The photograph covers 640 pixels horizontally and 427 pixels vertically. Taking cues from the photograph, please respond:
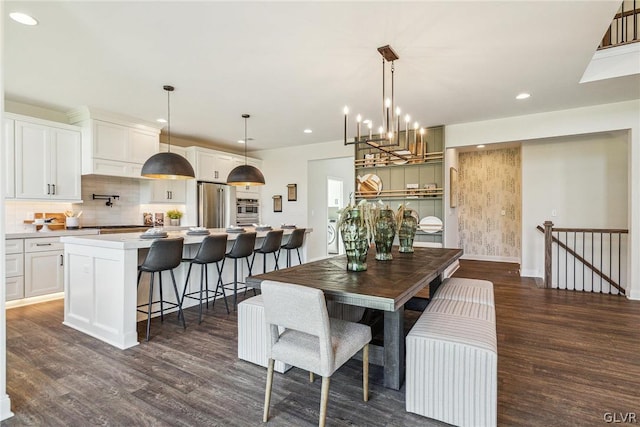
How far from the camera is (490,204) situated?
308 inches

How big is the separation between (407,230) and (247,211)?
485 centimetres

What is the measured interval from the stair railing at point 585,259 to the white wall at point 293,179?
13.4 feet

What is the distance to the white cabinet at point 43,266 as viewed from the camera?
4.23 metres

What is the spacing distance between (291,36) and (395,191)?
3771mm

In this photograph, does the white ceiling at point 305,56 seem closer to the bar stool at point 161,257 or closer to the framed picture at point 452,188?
the framed picture at point 452,188

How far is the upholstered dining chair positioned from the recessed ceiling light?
2741 millimetres

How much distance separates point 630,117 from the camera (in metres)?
4.33

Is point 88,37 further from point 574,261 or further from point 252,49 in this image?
point 574,261

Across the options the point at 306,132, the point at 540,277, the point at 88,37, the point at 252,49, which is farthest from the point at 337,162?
the point at 88,37

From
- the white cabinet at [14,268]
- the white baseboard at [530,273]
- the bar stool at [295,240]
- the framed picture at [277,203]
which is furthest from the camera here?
the framed picture at [277,203]

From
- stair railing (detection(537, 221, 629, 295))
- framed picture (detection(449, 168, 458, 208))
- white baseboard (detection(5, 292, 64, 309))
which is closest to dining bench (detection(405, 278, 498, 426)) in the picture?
stair railing (detection(537, 221, 629, 295))

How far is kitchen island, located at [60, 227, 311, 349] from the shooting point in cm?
289

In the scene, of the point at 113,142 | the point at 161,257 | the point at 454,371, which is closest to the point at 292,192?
the point at 113,142

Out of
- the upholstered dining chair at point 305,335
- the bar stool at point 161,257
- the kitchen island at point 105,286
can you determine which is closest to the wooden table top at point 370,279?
the upholstered dining chair at point 305,335
